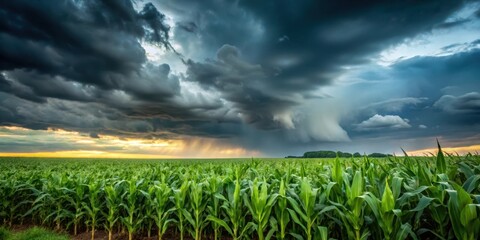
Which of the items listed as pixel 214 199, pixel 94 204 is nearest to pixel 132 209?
pixel 94 204

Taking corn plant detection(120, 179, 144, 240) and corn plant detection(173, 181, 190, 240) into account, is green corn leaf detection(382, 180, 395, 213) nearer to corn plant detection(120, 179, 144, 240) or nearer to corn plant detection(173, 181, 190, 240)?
corn plant detection(173, 181, 190, 240)

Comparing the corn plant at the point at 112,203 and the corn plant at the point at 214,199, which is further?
the corn plant at the point at 112,203

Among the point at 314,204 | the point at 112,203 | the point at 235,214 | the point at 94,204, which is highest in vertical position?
the point at 314,204

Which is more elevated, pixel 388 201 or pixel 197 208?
pixel 388 201

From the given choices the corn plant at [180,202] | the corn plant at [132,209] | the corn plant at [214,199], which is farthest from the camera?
the corn plant at [132,209]

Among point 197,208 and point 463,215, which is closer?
point 463,215

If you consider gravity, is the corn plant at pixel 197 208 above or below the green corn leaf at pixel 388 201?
below

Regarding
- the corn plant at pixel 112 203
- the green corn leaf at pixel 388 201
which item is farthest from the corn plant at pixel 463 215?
the corn plant at pixel 112 203

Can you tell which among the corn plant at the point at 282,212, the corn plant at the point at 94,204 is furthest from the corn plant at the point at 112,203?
the corn plant at the point at 282,212

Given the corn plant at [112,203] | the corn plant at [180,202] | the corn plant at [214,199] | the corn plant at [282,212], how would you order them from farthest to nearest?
the corn plant at [112,203] < the corn plant at [180,202] < the corn plant at [214,199] < the corn plant at [282,212]

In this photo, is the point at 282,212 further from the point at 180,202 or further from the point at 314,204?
the point at 180,202

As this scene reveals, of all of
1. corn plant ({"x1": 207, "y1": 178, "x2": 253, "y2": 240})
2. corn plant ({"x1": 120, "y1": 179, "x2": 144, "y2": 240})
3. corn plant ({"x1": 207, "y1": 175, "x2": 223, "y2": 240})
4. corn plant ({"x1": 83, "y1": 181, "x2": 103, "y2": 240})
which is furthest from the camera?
corn plant ({"x1": 83, "y1": 181, "x2": 103, "y2": 240})

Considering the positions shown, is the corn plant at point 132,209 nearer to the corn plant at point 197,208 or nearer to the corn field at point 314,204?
the corn field at point 314,204

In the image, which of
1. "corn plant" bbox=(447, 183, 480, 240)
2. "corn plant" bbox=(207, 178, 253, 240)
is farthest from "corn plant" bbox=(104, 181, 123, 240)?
"corn plant" bbox=(447, 183, 480, 240)
